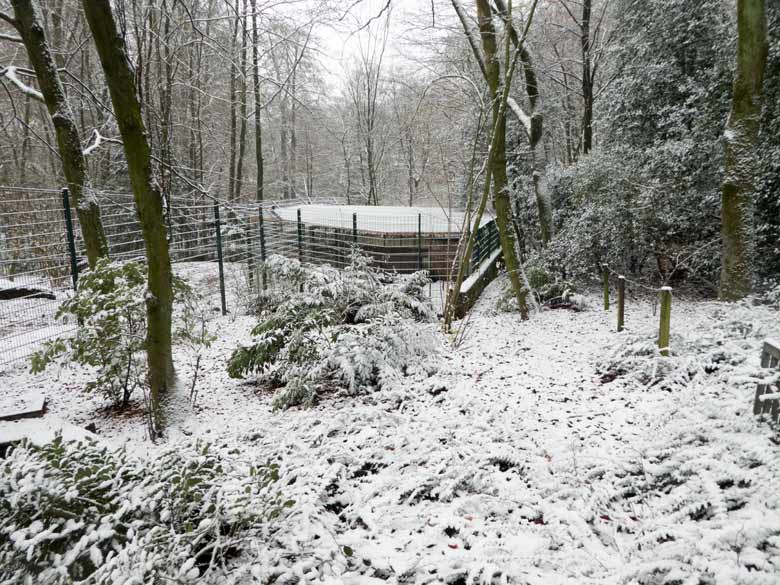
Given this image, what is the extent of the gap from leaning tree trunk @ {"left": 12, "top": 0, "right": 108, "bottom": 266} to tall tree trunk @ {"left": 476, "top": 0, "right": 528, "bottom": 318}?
16.3ft

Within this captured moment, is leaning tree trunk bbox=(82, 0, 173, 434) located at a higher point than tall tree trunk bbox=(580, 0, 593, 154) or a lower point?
lower

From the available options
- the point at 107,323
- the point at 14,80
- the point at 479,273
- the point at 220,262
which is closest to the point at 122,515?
the point at 107,323

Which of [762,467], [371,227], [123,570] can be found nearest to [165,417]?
[123,570]

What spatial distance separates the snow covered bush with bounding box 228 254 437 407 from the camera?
14.0 ft

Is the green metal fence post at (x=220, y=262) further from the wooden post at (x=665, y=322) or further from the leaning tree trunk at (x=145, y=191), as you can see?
the wooden post at (x=665, y=322)

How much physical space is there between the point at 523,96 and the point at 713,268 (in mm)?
8331

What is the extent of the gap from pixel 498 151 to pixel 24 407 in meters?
6.45

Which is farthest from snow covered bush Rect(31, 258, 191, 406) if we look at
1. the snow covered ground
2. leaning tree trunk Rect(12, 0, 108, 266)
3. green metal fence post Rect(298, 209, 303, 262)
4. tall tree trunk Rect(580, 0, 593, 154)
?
tall tree trunk Rect(580, 0, 593, 154)

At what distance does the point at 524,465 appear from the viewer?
9.57ft

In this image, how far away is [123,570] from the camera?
59.3 inches

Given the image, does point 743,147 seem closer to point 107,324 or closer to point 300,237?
point 300,237

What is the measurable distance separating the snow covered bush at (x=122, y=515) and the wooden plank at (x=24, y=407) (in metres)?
2.09

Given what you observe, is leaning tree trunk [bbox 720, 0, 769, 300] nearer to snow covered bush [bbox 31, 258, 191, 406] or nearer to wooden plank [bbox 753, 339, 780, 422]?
wooden plank [bbox 753, 339, 780, 422]

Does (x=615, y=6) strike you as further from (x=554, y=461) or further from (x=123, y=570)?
(x=123, y=570)
